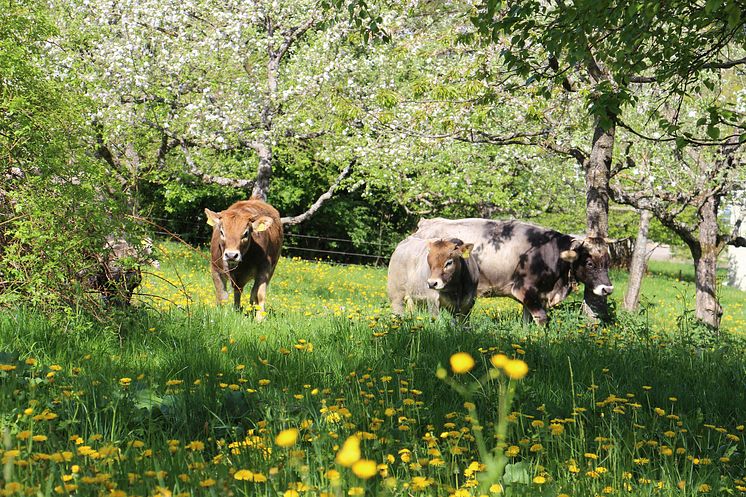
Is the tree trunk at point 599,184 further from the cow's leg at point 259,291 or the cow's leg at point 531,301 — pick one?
the cow's leg at point 259,291

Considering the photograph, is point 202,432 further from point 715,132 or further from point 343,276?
point 343,276

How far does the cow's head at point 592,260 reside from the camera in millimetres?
11914

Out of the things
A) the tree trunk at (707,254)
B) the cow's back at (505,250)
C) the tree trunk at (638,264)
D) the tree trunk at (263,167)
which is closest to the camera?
the cow's back at (505,250)

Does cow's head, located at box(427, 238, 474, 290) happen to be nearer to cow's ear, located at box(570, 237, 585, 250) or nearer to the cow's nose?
the cow's nose

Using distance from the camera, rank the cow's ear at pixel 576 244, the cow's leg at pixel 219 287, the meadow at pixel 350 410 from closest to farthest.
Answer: the meadow at pixel 350 410 < the cow's leg at pixel 219 287 < the cow's ear at pixel 576 244

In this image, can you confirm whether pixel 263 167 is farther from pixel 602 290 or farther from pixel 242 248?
pixel 602 290

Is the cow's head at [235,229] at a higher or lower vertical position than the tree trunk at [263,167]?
lower

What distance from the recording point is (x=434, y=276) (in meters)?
9.73

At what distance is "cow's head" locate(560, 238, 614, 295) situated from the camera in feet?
39.1

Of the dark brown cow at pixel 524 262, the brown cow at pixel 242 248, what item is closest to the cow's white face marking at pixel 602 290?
the dark brown cow at pixel 524 262

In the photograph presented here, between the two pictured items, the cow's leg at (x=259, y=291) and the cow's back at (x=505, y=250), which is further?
the cow's back at (x=505, y=250)

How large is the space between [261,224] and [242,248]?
455 mm

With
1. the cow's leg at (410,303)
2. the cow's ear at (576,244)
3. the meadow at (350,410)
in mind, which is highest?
the cow's ear at (576,244)

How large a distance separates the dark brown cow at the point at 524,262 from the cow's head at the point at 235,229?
3.28 m
